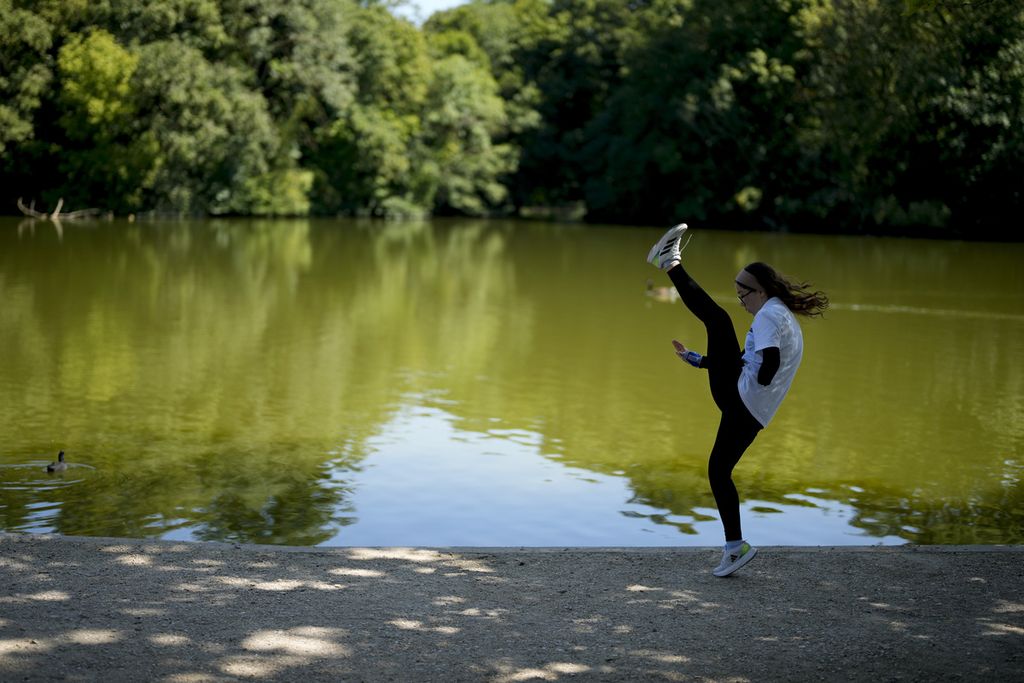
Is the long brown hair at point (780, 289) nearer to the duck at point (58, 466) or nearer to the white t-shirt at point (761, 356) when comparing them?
the white t-shirt at point (761, 356)

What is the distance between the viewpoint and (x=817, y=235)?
58875mm

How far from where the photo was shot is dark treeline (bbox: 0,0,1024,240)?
52312mm

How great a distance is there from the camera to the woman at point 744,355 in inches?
260

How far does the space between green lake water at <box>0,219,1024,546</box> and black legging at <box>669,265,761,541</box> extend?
7.85 ft

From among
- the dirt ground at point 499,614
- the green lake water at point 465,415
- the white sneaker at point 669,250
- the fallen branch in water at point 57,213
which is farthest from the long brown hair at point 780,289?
the fallen branch in water at point 57,213

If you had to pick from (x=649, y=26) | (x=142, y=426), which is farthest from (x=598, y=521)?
(x=649, y=26)

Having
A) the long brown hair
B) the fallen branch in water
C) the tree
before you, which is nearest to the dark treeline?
the tree

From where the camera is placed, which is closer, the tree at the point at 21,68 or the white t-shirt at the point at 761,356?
the white t-shirt at the point at 761,356

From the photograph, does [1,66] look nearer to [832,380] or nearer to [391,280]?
[391,280]

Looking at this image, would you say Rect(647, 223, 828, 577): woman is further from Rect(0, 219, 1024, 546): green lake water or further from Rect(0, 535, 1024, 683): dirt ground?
Rect(0, 219, 1024, 546): green lake water

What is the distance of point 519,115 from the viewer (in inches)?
3019

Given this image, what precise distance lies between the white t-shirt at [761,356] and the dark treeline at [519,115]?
1557 inches

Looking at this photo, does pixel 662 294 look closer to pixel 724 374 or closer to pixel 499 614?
pixel 724 374

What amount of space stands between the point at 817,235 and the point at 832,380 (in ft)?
141
